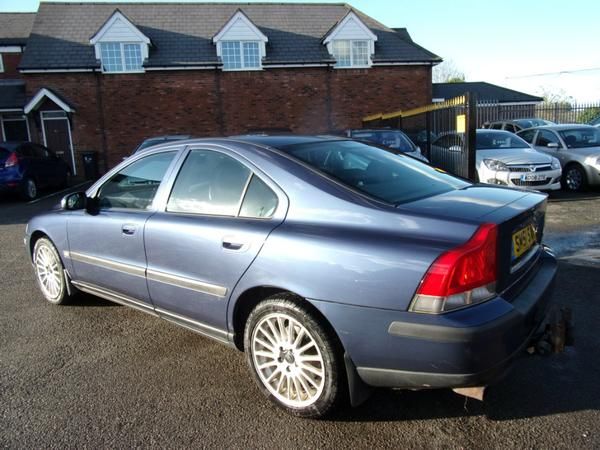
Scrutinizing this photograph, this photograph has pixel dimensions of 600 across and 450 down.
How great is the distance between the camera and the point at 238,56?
21.0 m

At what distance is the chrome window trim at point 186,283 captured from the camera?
2.97 meters

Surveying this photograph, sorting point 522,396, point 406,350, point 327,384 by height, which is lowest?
point 522,396

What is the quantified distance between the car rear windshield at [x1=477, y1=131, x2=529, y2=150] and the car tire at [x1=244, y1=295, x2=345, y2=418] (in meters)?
9.33

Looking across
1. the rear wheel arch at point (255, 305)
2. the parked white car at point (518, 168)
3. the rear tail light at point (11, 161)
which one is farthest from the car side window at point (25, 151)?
the rear wheel arch at point (255, 305)

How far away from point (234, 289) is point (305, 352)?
0.55 meters

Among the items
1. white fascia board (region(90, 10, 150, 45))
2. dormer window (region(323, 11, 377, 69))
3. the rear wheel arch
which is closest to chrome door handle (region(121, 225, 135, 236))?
the rear wheel arch

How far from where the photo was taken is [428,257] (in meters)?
2.27

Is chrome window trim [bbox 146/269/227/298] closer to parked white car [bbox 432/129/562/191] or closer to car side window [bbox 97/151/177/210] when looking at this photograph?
car side window [bbox 97/151/177/210]

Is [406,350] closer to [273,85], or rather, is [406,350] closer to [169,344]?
[169,344]

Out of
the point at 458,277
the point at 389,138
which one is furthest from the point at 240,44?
the point at 458,277

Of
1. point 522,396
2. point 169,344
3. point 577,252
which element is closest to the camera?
point 522,396

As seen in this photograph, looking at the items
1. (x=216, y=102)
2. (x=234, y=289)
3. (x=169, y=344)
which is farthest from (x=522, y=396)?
(x=216, y=102)

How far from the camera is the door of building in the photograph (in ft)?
66.0

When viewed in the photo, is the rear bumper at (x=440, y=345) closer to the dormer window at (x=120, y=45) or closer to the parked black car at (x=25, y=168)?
the parked black car at (x=25, y=168)
